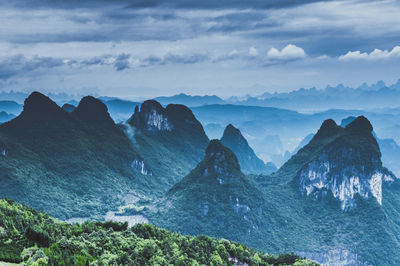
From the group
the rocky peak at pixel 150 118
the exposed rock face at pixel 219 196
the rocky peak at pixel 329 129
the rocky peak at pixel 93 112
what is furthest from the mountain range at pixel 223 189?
the rocky peak at pixel 150 118

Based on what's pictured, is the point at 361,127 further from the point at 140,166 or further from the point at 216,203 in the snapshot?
the point at 140,166

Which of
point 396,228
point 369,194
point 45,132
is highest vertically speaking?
point 45,132

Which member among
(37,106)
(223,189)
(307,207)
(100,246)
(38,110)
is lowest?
(307,207)

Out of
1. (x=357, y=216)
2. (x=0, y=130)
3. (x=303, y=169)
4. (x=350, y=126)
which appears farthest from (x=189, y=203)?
(x=0, y=130)

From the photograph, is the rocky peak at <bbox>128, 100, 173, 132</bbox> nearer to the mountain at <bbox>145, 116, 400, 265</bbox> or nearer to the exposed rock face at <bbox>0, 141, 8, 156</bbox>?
the exposed rock face at <bbox>0, 141, 8, 156</bbox>

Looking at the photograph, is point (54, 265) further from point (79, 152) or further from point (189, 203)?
point (79, 152)

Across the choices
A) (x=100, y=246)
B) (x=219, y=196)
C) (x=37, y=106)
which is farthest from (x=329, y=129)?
(x=100, y=246)
